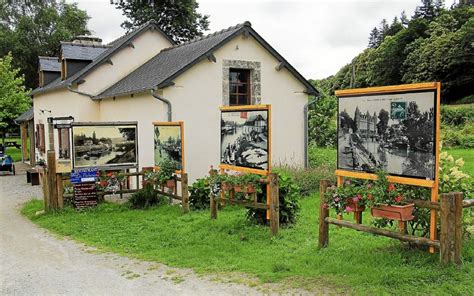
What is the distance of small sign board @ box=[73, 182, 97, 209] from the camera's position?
37.6 feet

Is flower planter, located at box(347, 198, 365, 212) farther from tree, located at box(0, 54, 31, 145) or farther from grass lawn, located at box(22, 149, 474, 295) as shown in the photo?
tree, located at box(0, 54, 31, 145)

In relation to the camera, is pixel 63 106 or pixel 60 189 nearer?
pixel 60 189

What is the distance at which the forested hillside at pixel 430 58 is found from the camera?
45281mm

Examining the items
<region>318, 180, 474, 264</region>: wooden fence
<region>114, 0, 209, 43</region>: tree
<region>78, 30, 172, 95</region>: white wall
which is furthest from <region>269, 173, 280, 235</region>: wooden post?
<region>114, 0, 209, 43</region>: tree

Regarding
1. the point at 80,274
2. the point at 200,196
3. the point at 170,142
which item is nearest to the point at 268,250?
the point at 80,274

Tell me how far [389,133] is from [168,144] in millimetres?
6442

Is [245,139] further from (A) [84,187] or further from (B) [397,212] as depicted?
(A) [84,187]

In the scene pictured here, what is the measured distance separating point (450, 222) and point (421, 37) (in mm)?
52568

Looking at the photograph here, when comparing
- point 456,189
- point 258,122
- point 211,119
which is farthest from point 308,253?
point 211,119

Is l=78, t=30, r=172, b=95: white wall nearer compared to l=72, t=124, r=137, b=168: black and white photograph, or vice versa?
l=72, t=124, r=137, b=168: black and white photograph

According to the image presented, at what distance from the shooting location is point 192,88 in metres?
14.0

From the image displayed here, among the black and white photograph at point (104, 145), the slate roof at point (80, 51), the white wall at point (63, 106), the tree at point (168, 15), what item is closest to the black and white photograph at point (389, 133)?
the black and white photograph at point (104, 145)

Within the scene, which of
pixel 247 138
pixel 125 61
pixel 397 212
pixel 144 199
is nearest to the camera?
pixel 397 212

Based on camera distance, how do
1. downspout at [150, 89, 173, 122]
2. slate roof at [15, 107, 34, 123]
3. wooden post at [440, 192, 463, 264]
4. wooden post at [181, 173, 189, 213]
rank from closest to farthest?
1. wooden post at [440, 192, 463, 264]
2. wooden post at [181, 173, 189, 213]
3. downspout at [150, 89, 173, 122]
4. slate roof at [15, 107, 34, 123]
